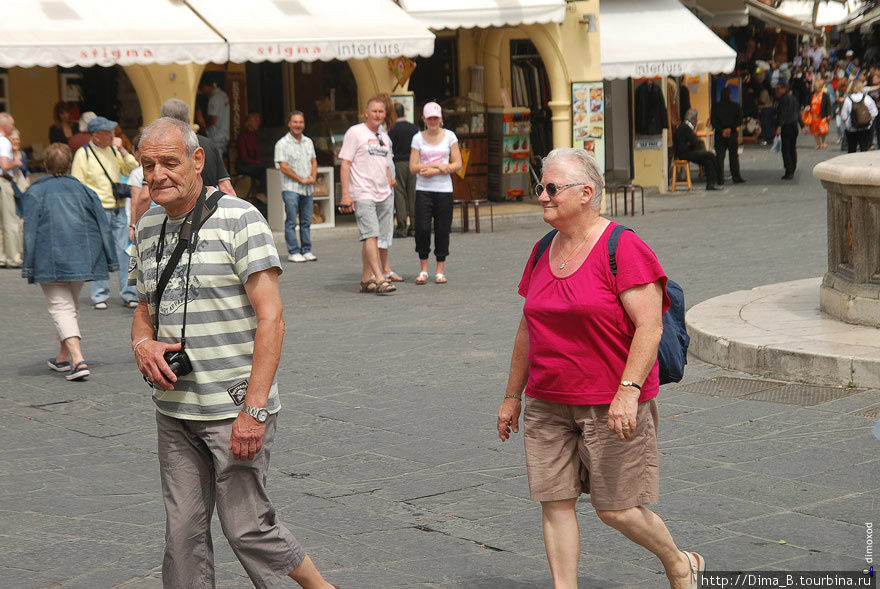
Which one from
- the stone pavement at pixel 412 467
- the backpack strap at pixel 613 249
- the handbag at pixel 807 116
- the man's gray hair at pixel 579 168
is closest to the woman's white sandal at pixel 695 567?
the stone pavement at pixel 412 467

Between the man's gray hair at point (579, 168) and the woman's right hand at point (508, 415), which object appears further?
the woman's right hand at point (508, 415)

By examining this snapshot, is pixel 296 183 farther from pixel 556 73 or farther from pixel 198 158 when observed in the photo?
pixel 198 158

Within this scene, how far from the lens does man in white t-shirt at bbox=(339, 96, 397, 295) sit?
12.8 metres

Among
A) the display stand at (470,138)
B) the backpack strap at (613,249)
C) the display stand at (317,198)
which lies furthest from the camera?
the display stand at (470,138)

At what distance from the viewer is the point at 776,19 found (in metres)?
34.7

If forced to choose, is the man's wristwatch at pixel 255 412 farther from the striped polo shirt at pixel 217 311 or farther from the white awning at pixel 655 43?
the white awning at pixel 655 43

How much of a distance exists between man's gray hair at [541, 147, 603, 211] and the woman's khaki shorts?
703 mm

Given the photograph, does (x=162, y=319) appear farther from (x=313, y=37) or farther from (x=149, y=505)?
(x=313, y=37)

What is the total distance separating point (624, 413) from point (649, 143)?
1981cm

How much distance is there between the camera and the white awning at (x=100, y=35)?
1538 cm

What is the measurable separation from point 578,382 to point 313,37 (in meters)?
13.4

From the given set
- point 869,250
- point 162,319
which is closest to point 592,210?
point 162,319

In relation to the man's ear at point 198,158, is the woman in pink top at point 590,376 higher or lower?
lower

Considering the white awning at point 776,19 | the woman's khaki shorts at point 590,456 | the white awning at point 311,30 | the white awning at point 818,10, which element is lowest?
the woman's khaki shorts at point 590,456
